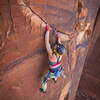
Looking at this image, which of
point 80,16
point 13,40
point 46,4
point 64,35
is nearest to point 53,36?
point 64,35

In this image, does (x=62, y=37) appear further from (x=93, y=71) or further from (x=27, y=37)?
(x=93, y=71)

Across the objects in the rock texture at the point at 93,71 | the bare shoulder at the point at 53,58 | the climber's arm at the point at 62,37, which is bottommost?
the rock texture at the point at 93,71

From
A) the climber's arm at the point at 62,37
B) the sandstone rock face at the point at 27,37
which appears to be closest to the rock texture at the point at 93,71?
the climber's arm at the point at 62,37

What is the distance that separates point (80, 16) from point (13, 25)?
97cm

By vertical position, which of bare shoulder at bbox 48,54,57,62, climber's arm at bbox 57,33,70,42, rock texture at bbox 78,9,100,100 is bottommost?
rock texture at bbox 78,9,100,100

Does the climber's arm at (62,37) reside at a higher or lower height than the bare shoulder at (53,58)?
higher

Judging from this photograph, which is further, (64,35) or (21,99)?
(64,35)

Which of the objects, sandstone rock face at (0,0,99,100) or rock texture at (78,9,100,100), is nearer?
sandstone rock face at (0,0,99,100)

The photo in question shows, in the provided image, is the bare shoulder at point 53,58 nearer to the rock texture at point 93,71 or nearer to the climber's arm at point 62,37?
the climber's arm at point 62,37

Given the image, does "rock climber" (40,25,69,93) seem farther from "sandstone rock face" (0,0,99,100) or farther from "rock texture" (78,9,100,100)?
"rock texture" (78,9,100,100)

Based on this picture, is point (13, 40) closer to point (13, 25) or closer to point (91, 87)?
point (13, 25)

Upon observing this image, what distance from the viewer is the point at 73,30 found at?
1312mm

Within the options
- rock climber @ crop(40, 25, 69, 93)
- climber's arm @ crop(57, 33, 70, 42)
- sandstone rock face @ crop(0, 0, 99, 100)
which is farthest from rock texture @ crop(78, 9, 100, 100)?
rock climber @ crop(40, 25, 69, 93)

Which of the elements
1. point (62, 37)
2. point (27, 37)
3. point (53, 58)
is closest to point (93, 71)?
point (62, 37)
